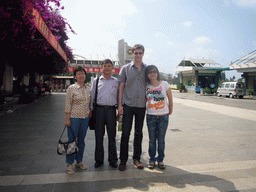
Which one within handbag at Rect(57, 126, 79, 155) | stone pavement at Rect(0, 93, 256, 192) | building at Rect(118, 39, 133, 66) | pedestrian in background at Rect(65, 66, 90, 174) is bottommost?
stone pavement at Rect(0, 93, 256, 192)

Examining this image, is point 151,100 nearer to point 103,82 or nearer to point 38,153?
point 103,82

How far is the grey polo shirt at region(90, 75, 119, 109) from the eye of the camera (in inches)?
140

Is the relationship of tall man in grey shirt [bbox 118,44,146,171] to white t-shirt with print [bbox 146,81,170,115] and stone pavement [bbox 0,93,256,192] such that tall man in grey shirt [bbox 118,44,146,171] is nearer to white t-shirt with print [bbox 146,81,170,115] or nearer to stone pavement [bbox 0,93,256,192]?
white t-shirt with print [bbox 146,81,170,115]

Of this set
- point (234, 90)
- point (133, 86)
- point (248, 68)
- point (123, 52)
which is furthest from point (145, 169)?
point (248, 68)

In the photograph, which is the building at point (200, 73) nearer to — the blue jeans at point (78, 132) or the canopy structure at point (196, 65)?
the canopy structure at point (196, 65)

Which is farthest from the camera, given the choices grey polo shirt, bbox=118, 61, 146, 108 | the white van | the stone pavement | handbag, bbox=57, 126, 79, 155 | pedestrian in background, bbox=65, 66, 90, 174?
the white van

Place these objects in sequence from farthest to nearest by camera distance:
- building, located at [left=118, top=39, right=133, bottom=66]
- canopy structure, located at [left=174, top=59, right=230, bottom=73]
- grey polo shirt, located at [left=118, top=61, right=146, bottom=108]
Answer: canopy structure, located at [left=174, top=59, right=230, bottom=73], building, located at [left=118, top=39, right=133, bottom=66], grey polo shirt, located at [left=118, top=61, right=146, bottom=108]

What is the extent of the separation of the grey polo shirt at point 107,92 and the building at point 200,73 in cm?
3463

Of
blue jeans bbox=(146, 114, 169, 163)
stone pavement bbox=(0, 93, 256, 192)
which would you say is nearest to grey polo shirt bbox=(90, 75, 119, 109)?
blue jeans bbox=(146, 114, 169, 163)

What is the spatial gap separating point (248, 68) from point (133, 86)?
93.5ft

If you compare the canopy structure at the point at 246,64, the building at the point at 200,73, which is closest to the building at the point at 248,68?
the canopy structure at the point at 246,64

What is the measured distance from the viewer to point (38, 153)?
438 centimetres

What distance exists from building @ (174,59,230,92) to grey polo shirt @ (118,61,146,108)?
34.5 m

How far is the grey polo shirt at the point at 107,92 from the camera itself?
356 cm
